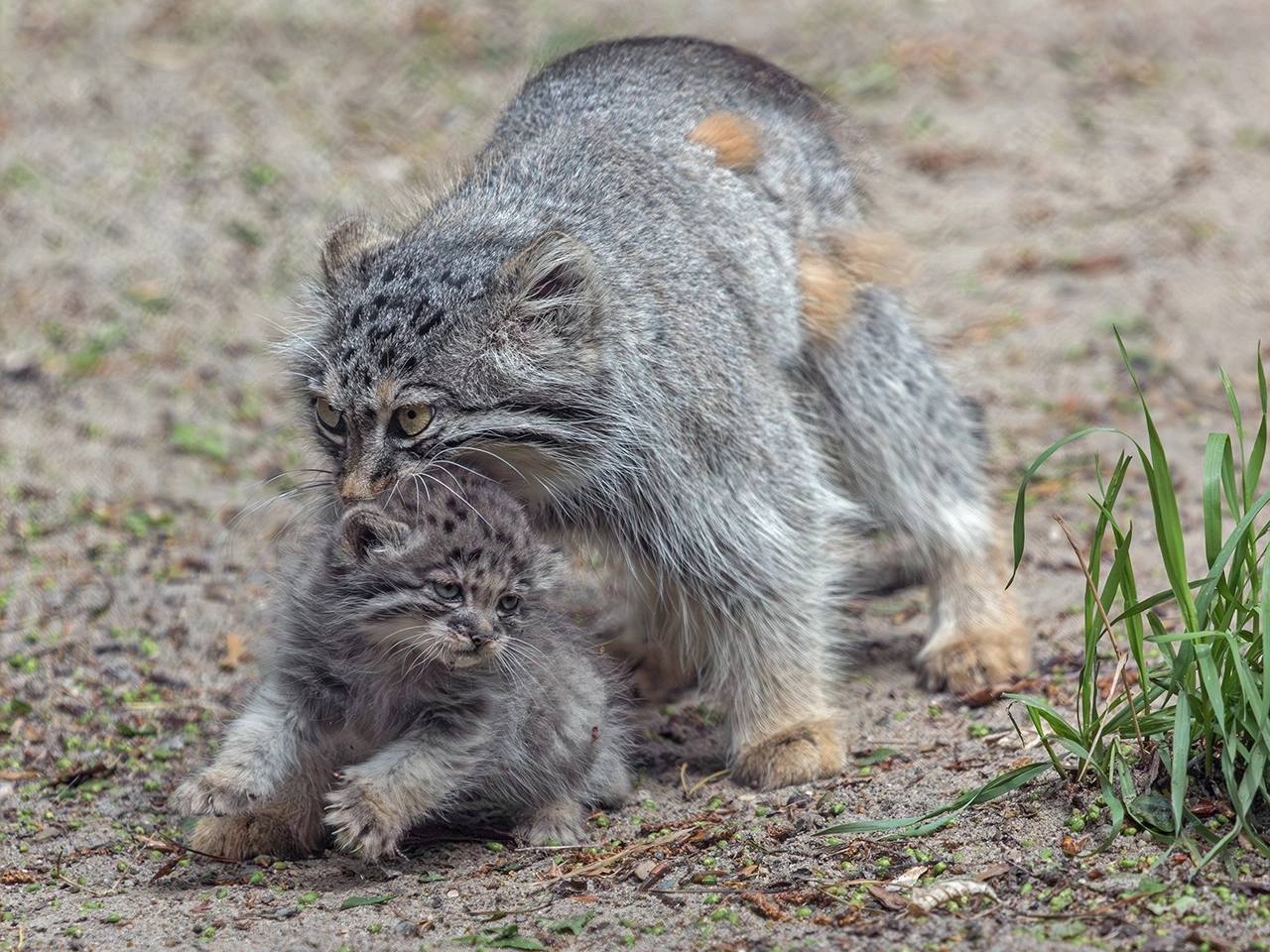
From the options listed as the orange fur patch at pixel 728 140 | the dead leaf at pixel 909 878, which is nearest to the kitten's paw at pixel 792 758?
the dead leaf at pixel 909 878

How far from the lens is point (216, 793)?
175 inches

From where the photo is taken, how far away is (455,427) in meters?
4.65

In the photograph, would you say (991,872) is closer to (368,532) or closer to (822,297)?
(368,532)

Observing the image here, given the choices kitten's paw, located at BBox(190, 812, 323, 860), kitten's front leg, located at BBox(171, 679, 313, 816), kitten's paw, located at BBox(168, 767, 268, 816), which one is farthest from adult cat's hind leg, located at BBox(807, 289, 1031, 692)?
kitten's paw, located at BBox(168, 767, 268, 816)

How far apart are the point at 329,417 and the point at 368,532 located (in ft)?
1.73

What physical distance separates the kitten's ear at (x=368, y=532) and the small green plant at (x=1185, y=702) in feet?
4.61

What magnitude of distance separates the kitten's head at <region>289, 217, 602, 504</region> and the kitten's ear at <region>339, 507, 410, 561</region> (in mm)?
123

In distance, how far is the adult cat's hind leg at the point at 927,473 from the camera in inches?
236

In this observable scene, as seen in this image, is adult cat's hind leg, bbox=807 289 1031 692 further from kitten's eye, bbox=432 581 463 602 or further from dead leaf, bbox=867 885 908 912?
kitten's eye, bbox=432 581 463 602

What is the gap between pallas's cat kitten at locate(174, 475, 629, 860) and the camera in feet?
14.2

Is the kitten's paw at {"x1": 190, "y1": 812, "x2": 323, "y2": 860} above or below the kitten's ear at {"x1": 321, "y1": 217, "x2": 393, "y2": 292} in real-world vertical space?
below

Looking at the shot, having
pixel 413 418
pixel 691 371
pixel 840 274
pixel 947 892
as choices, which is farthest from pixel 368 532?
pixel 840 274

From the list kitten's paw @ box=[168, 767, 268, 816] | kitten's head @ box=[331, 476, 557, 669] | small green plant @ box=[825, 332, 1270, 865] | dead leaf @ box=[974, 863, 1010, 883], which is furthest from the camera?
kitten's paw @ box=[168, 767, 268, 816]

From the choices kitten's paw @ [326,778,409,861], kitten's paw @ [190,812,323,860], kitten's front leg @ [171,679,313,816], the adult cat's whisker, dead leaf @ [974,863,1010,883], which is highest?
the adult cat's whisker
